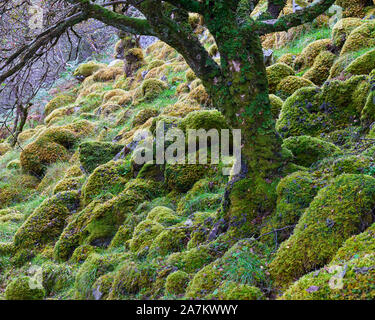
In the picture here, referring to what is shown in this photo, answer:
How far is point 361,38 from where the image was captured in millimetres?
7828

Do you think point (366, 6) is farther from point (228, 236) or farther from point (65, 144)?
point (65, 144)

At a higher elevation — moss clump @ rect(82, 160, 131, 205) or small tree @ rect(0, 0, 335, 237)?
small tree @ rect(0, 0, 335, 237)

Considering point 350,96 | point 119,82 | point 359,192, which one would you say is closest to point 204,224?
point 359,192

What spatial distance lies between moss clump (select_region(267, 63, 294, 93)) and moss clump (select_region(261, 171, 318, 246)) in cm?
432

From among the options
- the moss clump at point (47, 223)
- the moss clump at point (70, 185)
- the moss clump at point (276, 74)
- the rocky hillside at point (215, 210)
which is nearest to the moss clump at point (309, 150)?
the rocky hillside at point (215, 210)

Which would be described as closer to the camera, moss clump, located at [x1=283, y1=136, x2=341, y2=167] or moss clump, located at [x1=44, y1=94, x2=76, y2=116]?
moss clump, located at [x1=283, y1=136, x2=341, y2=167]

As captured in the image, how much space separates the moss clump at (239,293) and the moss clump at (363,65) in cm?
486

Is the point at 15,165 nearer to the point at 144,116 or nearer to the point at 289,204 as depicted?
the point at 144,116

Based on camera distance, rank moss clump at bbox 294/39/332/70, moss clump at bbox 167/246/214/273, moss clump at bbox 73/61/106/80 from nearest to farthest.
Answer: moss clump at bbox 167/246/214/273 → moss clump at bbox 294/39/332/70 → moss clump at bbox 73/61/106/80

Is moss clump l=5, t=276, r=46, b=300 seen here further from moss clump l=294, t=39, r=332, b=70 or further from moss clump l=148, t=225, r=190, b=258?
moss clump l=294, t=39, r=332, b=70

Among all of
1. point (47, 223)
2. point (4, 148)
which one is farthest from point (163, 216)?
point (4, 148)

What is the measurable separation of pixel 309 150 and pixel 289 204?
4.16ft

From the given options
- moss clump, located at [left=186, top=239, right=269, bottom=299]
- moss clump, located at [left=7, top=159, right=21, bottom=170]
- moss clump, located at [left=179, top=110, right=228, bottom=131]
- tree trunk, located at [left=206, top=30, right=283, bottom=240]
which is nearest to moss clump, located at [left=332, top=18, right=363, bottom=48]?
moss clump, located at [left=179, top=110, right=228, bottom=131]

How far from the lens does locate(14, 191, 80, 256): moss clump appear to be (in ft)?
24.2
